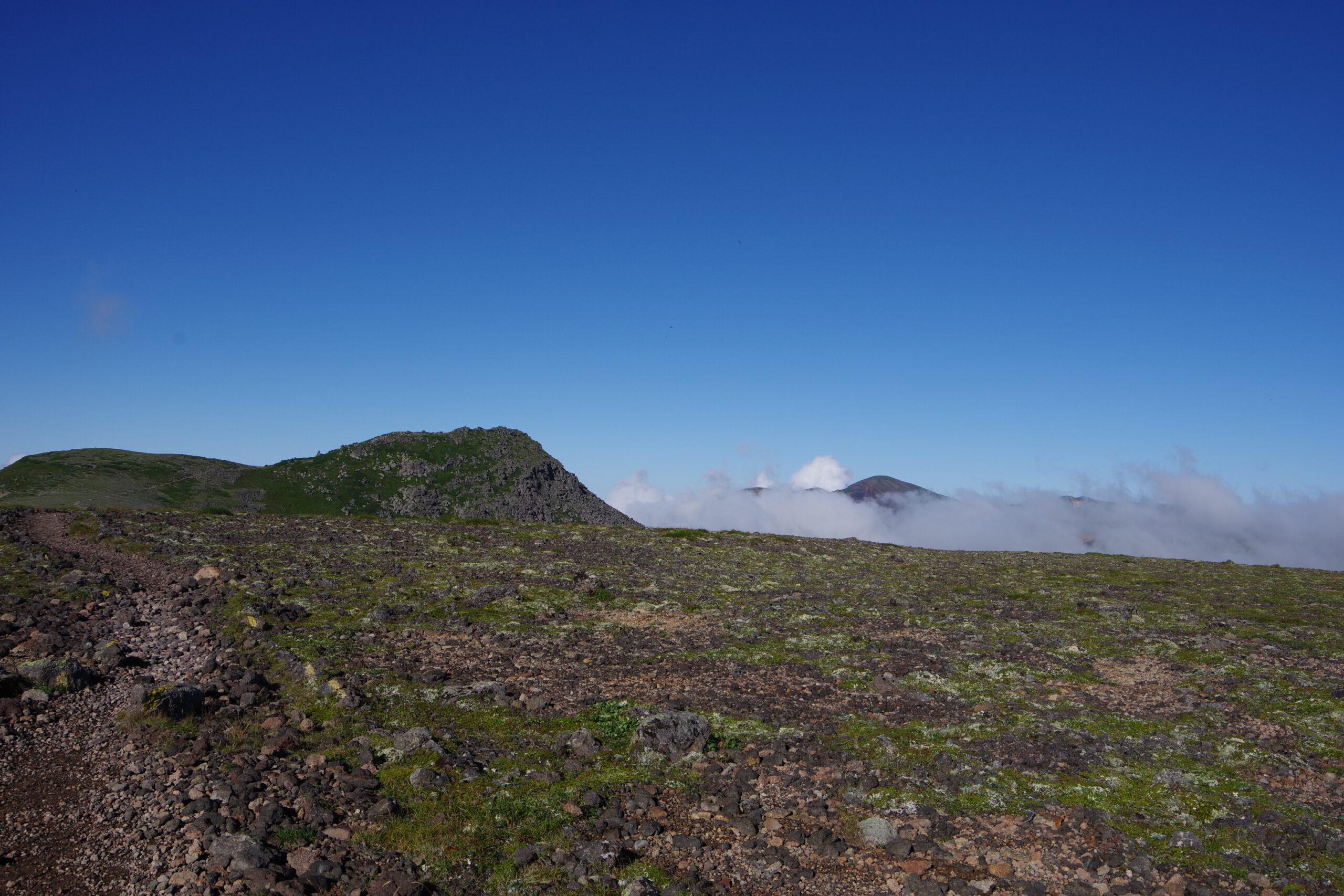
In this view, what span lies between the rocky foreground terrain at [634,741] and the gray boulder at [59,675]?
0.05 m

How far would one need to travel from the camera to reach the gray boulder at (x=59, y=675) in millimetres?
16609

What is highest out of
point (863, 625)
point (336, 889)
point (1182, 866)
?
point (863, 625)

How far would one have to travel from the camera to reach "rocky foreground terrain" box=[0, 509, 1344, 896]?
10641 mm

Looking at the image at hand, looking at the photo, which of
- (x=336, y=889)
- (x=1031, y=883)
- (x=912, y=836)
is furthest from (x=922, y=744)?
(x=336, y=889)

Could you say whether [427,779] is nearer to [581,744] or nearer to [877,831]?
[581,744]

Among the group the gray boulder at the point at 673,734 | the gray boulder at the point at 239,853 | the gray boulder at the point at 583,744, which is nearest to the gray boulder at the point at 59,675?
the gray boulder at the point at 239,853

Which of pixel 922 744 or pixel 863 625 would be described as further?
pixel 863 625

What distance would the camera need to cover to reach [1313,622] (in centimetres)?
2794

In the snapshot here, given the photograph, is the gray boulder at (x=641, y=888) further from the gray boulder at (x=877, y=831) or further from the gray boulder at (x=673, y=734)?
the gray boulder at (x=673, y=734)

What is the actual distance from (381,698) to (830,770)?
31.7ft

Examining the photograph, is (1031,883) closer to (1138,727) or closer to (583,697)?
(1138,727)

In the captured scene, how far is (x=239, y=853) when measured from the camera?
10492mm

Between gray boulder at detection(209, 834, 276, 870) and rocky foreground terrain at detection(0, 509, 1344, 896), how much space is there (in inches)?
1.7

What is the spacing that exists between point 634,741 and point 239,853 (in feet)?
21.9
